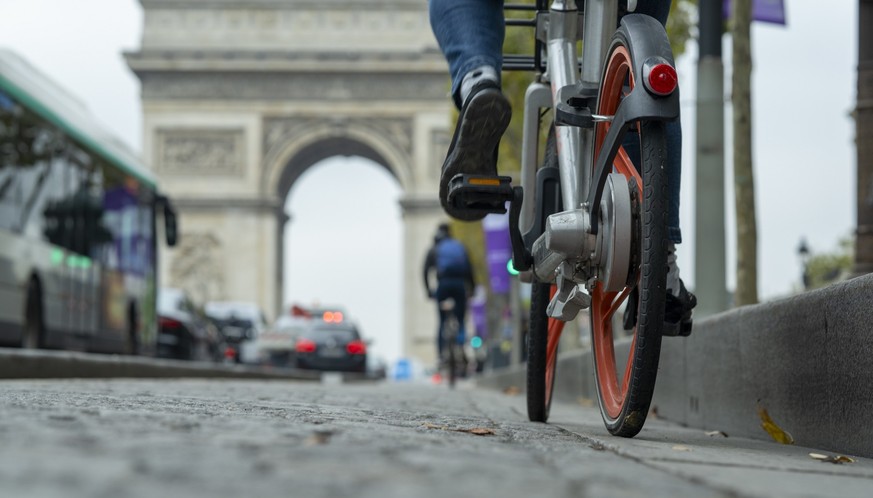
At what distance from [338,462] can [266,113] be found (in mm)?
51272

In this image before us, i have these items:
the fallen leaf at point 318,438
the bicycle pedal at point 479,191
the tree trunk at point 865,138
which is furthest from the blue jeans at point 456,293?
the fallen leaf at point 318,438

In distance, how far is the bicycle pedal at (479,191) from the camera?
13.2 ft

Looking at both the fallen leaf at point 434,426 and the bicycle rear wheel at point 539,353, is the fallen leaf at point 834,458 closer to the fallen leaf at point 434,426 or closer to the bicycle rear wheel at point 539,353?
the fallen leaf at point 434,426

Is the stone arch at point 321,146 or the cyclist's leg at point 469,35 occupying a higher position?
the stone arch at point 321,146

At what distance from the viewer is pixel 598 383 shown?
3965 millimetres

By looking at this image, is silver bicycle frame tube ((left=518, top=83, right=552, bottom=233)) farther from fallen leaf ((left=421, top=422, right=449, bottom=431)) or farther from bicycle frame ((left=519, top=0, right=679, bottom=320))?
fallen leaf ((left=421, top=422, right=449, bottom=431))

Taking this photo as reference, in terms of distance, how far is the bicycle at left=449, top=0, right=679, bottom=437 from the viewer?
335 cm

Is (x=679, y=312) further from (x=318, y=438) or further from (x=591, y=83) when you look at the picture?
(x=318, y=438)

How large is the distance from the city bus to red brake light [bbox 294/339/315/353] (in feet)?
39.5

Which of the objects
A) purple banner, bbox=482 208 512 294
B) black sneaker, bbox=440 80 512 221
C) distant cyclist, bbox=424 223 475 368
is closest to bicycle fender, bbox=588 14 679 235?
black sneaker, bbox=440 80 512 221

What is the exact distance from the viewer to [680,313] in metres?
3.61

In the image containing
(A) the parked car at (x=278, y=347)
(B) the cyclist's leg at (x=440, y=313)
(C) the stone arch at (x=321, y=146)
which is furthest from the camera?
(C) the stone arch at (x=321, y=146)

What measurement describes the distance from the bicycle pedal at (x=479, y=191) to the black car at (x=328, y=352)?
1117 inches

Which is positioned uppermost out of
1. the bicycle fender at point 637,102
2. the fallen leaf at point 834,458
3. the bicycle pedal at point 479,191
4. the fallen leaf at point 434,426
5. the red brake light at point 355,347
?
the bicycle fender at point 637,102
